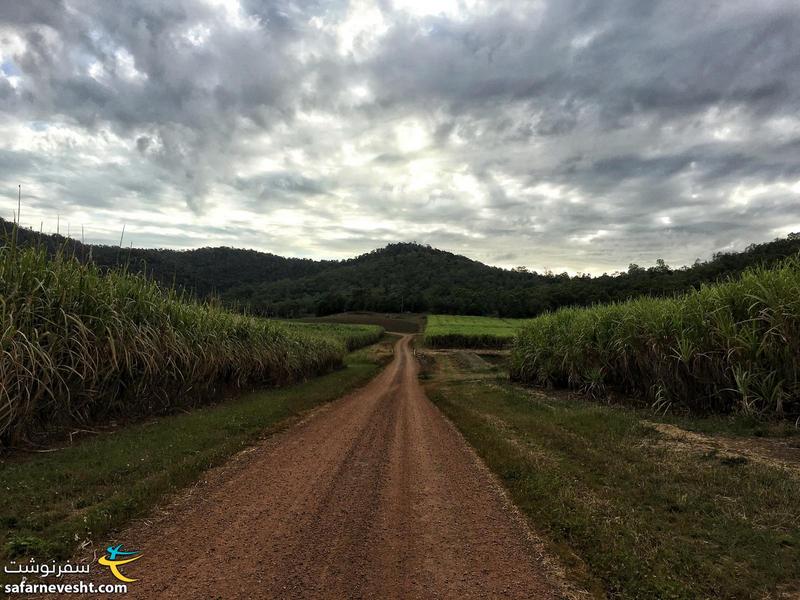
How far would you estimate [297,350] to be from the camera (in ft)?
67.4

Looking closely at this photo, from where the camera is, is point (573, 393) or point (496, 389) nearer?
point (573, 393)

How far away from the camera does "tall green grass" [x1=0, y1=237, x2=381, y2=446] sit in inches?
262

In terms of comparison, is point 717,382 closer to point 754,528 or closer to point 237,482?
point 754,528

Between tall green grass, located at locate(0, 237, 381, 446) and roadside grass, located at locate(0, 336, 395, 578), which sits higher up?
tall green grass, located at locate(0, 237, 381, 446)

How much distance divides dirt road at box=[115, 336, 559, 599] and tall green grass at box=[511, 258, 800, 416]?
21.4 ft

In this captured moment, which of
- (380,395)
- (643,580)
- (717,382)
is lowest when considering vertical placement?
(380,395)

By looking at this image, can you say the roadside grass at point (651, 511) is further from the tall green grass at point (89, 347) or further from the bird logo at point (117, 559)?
the tall green grass at point (89, 347)

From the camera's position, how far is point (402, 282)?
447 feet

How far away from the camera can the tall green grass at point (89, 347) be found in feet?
21.8

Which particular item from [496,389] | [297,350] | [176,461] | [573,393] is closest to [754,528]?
[176,461]

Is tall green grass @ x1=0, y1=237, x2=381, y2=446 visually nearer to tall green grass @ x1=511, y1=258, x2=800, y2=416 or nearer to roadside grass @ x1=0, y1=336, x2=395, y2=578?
roadside grass @ x1=0, y1=336, x2=395, y2=578

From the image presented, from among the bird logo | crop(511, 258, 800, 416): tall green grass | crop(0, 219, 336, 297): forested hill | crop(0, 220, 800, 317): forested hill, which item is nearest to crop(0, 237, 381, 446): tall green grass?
crop(0, 219, 336, 297): forested hill

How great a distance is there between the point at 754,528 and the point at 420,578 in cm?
349

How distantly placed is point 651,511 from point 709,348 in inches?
282
